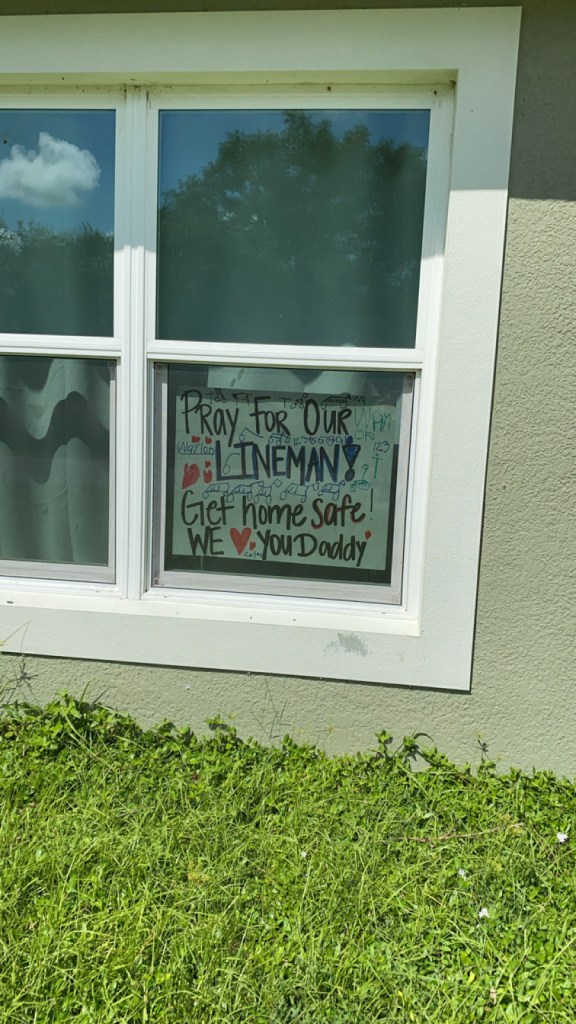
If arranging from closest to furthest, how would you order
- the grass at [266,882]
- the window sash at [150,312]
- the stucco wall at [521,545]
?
the grass at [266,882], the stucco wall at [521,545], the window sash at [150,312]

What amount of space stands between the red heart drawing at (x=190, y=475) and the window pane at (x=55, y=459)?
0.31 meters

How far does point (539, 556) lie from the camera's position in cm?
259

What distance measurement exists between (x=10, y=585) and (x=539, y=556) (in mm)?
2094

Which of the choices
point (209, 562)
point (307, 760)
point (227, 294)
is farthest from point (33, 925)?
point (227, 294)

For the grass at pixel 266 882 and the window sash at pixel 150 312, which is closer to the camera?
the grass at pixel 266 882

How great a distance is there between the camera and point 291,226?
Answer: 2.72 m

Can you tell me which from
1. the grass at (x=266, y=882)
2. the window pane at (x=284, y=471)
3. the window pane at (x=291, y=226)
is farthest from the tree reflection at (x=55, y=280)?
the grass at (x=266, y=882)

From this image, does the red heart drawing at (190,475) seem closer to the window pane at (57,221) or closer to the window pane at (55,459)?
the window pane at (55,459)

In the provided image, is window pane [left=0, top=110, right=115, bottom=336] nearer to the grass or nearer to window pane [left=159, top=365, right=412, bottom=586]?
window pane [left=159, top=365, right=412, bottom=586]

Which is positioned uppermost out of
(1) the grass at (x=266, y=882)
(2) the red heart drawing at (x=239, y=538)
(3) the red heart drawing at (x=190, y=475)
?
(3) the red heart drawing at (x=190, y=475)

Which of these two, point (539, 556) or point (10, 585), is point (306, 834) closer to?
point (539, 556)

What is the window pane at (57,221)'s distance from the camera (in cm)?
Answer: 278

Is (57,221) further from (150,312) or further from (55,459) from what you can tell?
(55,459)

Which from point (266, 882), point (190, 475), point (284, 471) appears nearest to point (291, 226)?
point (284, 471)
